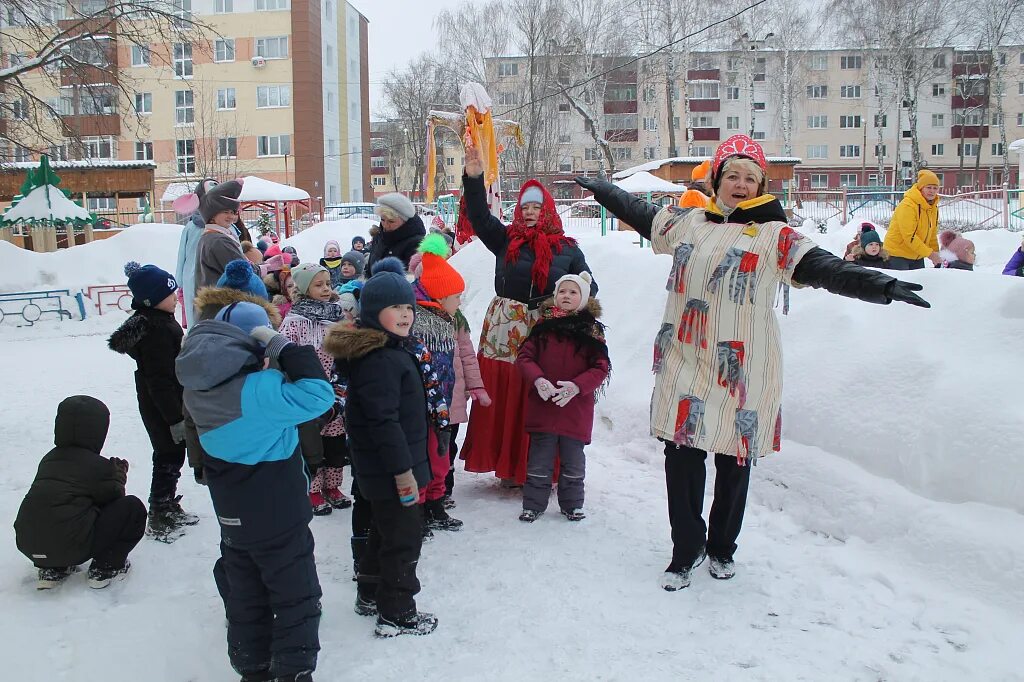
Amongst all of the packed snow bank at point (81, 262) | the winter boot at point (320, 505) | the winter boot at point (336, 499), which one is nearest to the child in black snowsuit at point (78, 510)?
the winter boot at point (320, 505)

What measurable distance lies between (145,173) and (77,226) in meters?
5.21

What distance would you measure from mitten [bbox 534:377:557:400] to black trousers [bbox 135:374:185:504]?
2.05 m

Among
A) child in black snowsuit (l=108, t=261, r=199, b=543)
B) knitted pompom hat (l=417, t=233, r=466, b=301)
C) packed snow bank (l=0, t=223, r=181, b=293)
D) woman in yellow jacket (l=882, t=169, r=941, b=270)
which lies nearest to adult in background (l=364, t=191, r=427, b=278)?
knitted pompom hat (l=417, t=233, r=466, b=301)

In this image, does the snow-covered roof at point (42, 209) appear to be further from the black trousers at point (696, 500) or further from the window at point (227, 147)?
the window at point (227, 147)

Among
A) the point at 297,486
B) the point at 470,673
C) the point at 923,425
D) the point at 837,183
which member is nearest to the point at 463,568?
the point at 470,673

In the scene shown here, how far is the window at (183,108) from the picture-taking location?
4584cm

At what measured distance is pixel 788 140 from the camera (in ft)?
135

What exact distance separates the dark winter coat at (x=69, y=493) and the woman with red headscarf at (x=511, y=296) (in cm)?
217

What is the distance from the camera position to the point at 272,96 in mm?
46375

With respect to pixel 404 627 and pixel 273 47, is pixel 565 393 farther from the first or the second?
pixel 273 47

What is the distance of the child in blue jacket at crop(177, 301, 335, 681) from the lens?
277 centimetres

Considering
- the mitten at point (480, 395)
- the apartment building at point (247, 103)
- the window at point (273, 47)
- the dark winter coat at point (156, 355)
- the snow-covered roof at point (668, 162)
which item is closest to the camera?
the dark winter coat at point (156, 355)

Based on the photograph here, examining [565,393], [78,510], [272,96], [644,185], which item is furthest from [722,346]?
[272,96]

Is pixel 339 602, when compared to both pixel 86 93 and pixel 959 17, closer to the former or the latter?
pixel 86 93
